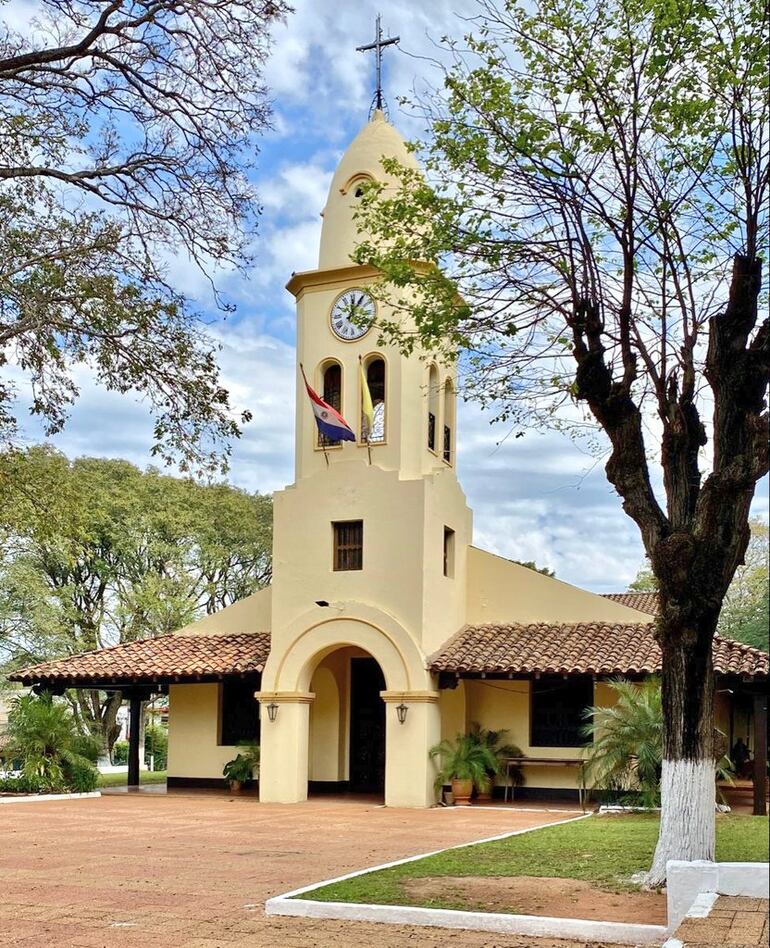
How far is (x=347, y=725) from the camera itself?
81.7ft

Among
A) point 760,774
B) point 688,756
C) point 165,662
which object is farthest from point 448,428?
point 688,756

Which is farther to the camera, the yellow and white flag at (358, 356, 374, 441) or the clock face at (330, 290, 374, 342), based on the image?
the clock face at (330, 290, 374, 342)

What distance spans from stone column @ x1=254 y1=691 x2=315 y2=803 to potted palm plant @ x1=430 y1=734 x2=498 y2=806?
9.28 feet

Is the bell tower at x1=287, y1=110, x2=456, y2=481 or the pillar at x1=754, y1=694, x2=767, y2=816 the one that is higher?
the bell tower at x1=287, y1=110, x2=456, y2=481

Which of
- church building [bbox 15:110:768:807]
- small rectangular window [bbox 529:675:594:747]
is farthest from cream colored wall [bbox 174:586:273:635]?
small rectangular window [bbox 529:675:594:747]

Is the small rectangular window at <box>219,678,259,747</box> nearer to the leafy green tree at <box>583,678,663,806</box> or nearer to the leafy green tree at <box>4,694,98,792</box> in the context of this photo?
the leafy green tree at <box>4,694,98,792</box>

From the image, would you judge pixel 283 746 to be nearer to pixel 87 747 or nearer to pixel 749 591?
pixel 87 747

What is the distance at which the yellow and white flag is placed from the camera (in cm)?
2328

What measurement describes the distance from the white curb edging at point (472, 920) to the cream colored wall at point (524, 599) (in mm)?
14762

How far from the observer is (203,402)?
1252 centimetres

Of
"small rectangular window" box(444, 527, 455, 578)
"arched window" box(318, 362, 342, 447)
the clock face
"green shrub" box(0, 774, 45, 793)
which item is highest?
the clock face

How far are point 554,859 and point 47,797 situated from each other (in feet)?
46.2

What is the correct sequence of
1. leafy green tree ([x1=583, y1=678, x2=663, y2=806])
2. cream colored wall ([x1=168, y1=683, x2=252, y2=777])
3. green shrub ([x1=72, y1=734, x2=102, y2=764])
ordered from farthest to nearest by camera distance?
cream colored wall ([x1=168, y1=683, x2=252, y2=777])
green shrub ([x1=72, y1=734, x2=102, y2=764])
leafy green tree ([x1=583, y1=678, x2=663, y2=806])

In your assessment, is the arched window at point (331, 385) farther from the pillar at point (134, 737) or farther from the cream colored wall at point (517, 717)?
the pillar at point (134, 737)
